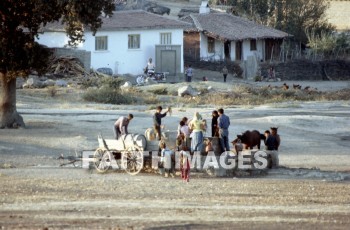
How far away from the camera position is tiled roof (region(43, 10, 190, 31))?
6406 centimetres

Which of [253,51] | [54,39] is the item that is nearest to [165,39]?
[54,39]

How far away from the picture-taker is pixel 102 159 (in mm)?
26641

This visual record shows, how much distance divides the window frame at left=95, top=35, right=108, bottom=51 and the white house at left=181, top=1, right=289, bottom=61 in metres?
6.90

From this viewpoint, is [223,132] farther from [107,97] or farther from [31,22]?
[107,97]

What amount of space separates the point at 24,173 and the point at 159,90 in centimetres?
2831

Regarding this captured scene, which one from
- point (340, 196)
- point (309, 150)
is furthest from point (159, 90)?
point (340, 196)

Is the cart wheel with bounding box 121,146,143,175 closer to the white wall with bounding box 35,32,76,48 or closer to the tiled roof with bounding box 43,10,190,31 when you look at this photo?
the white wall with bounding box 35,32,76,48

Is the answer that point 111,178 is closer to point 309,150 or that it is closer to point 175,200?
point 175,200

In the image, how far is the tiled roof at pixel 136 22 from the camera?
6406 centimetres

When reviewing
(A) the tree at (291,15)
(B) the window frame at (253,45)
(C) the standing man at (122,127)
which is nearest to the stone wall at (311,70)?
(B) the window frame at (253,45)

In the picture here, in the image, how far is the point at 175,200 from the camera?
22.4 m

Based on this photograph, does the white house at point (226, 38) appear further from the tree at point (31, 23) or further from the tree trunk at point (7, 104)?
the tree at point (31, 23)

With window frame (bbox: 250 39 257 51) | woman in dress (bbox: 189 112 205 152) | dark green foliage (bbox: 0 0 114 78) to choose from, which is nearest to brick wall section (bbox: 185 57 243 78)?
window frame (bbox: 250 39 257 51)

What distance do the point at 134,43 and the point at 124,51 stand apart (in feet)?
2.93
